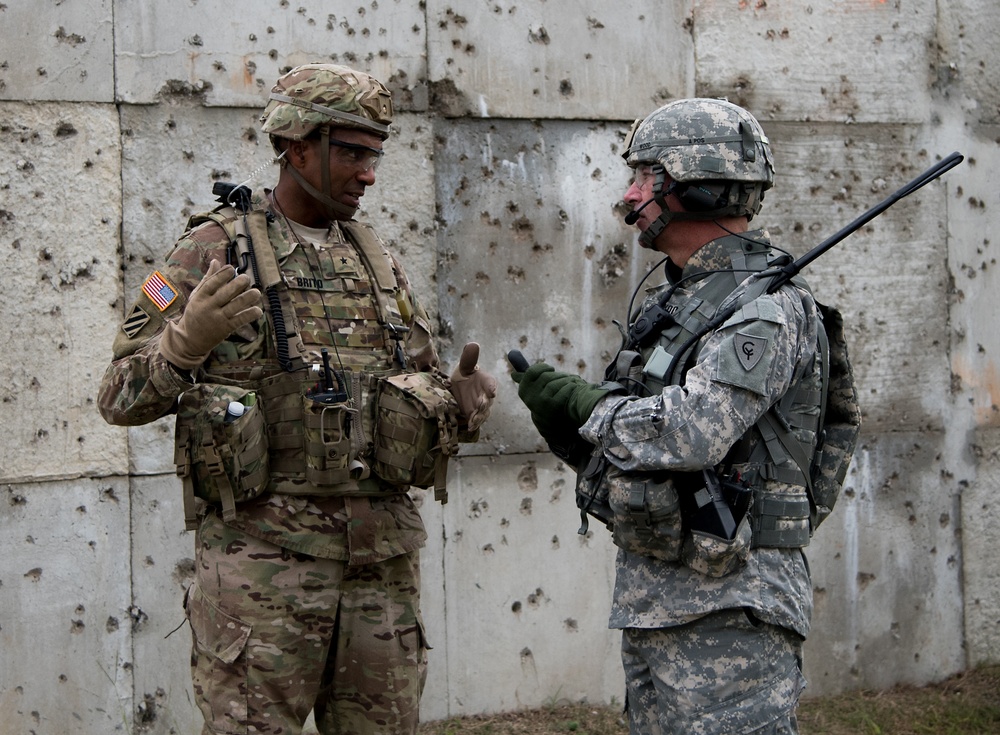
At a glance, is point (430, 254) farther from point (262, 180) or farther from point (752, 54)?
point (752, 54)

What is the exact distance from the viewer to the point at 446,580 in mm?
4559

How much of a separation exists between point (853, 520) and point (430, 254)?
7.39 feet

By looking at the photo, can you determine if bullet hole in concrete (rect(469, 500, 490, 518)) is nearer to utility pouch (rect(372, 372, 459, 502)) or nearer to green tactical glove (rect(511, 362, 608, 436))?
utility pouch (rect(372, 372, 459, 502))

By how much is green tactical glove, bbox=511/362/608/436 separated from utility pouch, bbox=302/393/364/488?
1.58 feet

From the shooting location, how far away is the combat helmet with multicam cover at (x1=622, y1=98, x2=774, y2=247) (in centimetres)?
290

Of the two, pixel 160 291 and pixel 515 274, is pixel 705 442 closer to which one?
pixel 160 291

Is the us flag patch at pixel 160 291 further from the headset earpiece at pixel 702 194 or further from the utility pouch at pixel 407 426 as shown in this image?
the headset earpiece at pixel 702 194

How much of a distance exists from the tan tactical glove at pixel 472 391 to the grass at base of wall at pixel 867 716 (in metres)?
1.88

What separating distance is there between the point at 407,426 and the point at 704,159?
3.48ft

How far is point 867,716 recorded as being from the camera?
4895 mm

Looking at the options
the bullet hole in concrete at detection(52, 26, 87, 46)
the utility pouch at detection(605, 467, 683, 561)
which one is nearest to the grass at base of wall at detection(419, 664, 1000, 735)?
the utility pouch at detection(605, 467, 683, 561)

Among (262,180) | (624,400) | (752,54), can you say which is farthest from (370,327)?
(752,54)

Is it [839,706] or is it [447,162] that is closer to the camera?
[447,162]

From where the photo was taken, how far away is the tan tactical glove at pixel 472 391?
10.4 ft
